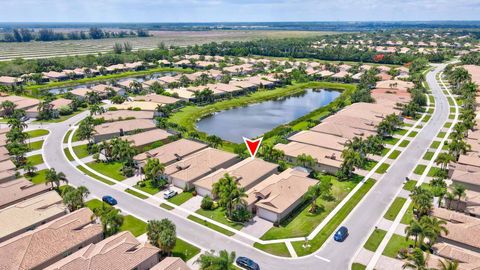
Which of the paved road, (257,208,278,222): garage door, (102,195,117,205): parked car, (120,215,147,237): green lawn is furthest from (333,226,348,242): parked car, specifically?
(102,195,117,205): parked car

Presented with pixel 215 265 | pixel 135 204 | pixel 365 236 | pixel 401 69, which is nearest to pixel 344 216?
pixel 365 236

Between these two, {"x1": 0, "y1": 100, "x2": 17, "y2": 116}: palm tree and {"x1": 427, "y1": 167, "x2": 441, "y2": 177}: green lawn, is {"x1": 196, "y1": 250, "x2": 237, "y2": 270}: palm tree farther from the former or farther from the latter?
{"x1": 0, "y1": 100, "x2": 17, "y2": 116}: palm tree

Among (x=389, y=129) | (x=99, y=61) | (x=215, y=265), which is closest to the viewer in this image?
(x=215, y=265)

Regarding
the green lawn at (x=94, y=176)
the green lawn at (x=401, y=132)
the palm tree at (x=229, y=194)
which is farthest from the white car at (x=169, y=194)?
the green lawn at (x=401, y=132)

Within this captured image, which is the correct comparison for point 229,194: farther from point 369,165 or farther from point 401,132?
point 401,132

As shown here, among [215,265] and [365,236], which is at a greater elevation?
[215,265]

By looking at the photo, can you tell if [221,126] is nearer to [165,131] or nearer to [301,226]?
[165,131]

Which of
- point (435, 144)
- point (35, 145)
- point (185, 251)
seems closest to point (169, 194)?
point (185, 251)

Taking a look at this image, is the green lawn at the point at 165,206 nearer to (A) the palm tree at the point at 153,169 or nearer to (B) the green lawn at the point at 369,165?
(A) the palm tree at the point at 153,169
